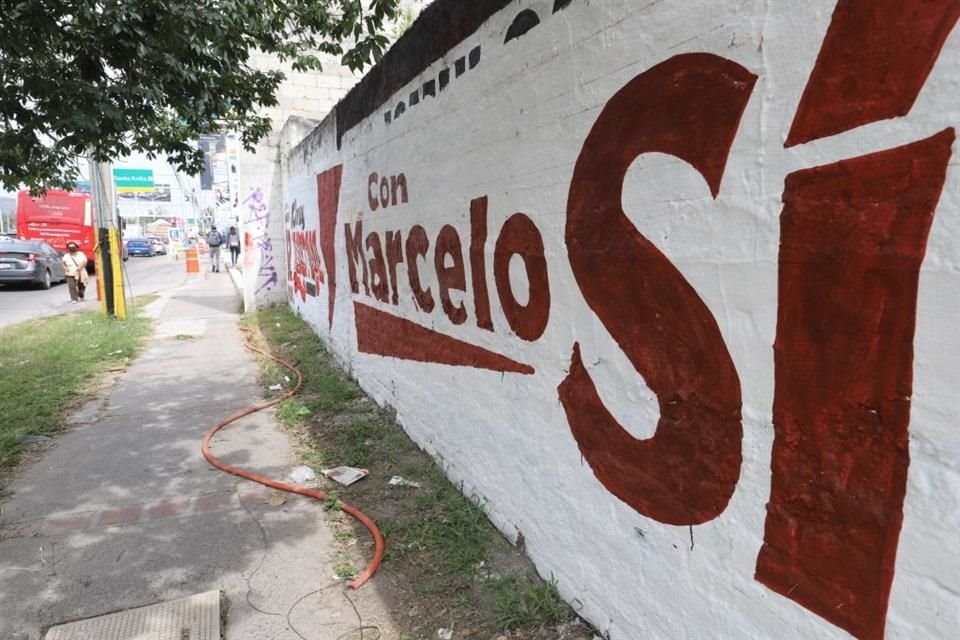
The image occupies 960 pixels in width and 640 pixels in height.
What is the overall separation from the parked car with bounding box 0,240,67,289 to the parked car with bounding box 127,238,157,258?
77.9ft

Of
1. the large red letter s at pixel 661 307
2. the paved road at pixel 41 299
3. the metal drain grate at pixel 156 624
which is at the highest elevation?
the large red letter s at pixel 661 307

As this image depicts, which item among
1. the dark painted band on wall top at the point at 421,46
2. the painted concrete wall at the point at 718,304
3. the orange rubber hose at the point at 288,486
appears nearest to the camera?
the painted concrete wall at the point at 718,304

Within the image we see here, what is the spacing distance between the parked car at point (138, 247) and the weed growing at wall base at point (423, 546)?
40818 mm

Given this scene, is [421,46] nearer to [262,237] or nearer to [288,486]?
[288,486]

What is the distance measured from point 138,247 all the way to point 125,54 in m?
41.9

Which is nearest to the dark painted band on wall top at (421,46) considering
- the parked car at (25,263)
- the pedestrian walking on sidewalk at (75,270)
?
the pedestrian walking on sidewalk at (75,270)

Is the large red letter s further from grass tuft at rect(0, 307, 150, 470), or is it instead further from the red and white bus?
the red and white bus

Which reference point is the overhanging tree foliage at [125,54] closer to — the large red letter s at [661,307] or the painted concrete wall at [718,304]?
the painted concrete wall at [718,304]

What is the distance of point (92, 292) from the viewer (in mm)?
17031

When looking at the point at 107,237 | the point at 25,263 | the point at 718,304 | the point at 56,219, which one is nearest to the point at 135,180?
the point at 56,219

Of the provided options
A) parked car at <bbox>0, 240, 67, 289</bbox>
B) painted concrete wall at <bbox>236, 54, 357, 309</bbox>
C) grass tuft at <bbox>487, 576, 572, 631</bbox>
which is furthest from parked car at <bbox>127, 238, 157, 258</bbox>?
grass tuft at <bbox>487, 576, 572, 631</bbox>

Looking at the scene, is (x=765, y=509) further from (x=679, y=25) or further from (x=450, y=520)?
(x=450, y=520)

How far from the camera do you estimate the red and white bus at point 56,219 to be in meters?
24.6

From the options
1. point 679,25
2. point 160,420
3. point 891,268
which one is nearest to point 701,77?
point 679,25
